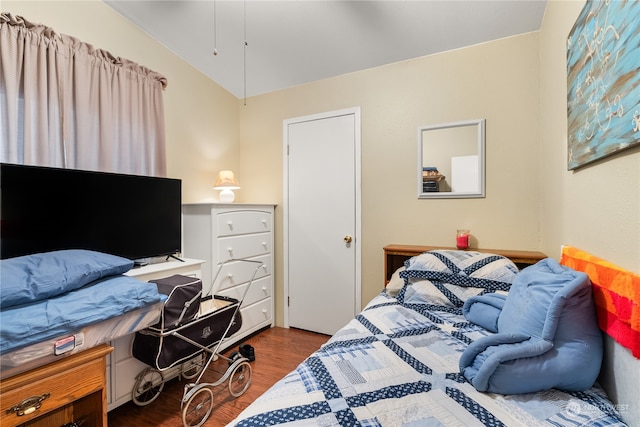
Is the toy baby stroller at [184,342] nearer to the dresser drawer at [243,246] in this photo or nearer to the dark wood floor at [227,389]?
the dark wood floor at [227,389]

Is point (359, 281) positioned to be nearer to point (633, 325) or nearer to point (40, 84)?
point (633, 325)

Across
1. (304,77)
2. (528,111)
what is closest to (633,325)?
(528,111)

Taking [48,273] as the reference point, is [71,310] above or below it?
below

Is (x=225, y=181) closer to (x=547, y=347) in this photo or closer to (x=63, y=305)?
(x=63, y=305)

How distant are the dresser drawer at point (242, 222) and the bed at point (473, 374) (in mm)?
1552

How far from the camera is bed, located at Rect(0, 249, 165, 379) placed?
967mm

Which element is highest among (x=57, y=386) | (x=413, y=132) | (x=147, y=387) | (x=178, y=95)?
(x=178, y=95)

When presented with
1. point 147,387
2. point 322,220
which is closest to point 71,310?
point 147,387

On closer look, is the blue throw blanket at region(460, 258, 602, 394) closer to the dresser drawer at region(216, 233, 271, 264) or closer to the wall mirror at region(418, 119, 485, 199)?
the wall mirror at region(418, 119, 485, 199)

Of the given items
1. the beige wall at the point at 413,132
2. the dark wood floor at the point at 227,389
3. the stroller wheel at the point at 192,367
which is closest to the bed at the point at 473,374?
the beige wall at the point at 413,132

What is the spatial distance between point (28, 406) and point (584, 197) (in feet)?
8.03

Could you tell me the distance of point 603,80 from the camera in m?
1.00

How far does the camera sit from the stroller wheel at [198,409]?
1.58m

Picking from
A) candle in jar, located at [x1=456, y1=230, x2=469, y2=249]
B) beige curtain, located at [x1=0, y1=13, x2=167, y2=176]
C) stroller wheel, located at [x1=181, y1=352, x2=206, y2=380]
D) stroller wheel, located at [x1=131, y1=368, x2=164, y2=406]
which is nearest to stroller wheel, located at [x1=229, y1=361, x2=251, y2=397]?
stroller wheel, located at [x1=181, y1=352, x2=206, y2=380]
